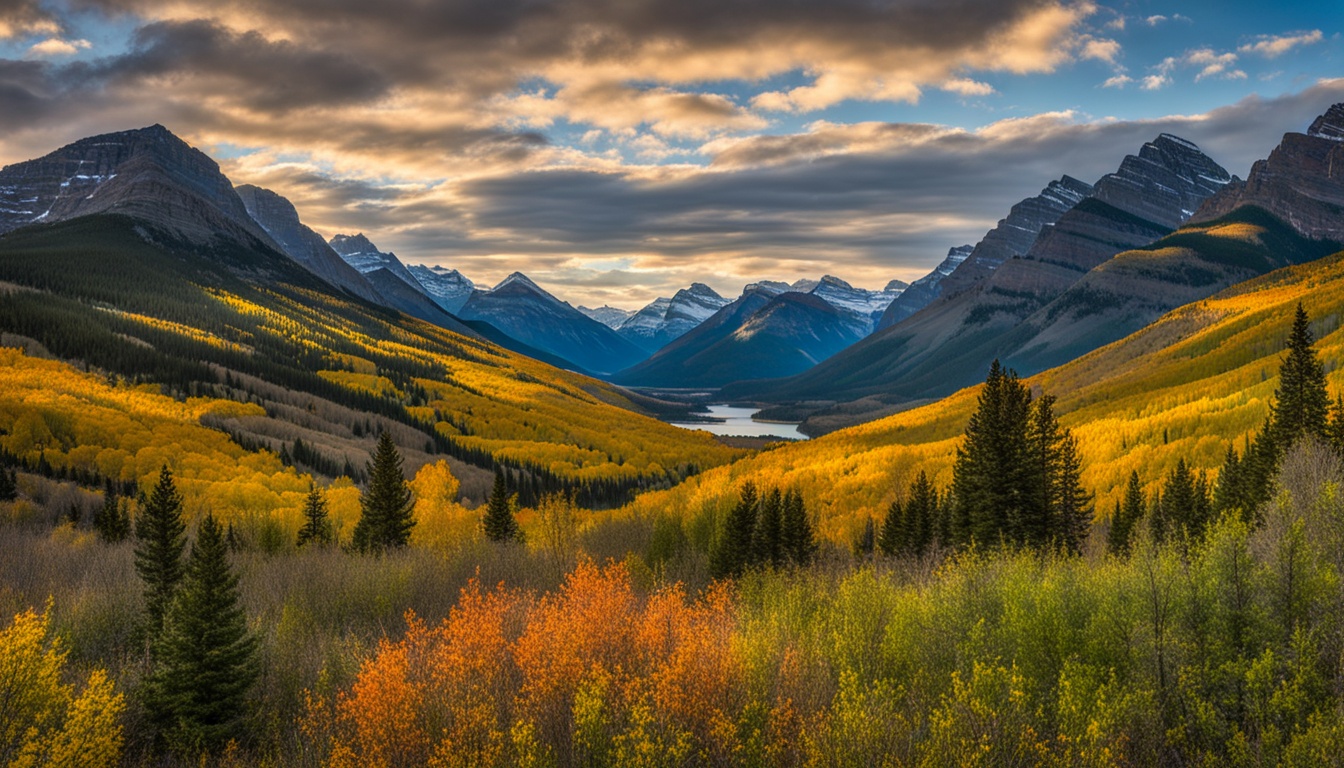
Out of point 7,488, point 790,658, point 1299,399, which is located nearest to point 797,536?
point 1299,399

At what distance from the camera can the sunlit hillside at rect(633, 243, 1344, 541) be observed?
91.6 metres

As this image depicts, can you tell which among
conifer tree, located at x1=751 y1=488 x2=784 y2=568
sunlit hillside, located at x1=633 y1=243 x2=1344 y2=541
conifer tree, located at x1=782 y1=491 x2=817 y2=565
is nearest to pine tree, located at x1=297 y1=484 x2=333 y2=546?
sunlit hillside, located at x1=633 y1=243 x2=1344 y2=541

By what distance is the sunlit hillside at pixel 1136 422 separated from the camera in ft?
300

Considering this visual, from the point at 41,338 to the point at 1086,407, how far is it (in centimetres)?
22810

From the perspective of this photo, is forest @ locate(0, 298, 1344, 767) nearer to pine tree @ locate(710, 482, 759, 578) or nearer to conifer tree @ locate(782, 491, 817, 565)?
pine tree @ locate(710, 482, 759, 578)

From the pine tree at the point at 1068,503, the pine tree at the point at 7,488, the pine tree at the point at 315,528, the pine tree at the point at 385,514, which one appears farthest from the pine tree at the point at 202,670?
the pine tree at the point at 7,488

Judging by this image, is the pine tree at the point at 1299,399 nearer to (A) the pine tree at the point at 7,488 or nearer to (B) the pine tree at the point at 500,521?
(B) the pine tree at the point at 500,521

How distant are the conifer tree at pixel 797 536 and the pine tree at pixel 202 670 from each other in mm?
40248

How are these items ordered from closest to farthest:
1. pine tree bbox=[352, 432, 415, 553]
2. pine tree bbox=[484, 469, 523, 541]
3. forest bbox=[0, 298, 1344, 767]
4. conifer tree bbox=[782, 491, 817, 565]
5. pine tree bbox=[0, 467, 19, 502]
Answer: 1. forest bbox=[0, 298, 1344, 767]
2. conifer tree bbox=[782, 491, 817, 565]
3. pine tree bbox=[352, 432, 415, 553]
4. pine tree bbox=[484, 469, 523, 541]
5. pine tree bbox=[0, 467, 19, 502]

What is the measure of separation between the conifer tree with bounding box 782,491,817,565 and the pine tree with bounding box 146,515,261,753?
40.2 m

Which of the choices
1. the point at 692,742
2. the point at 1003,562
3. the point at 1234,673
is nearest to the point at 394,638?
the point at 692,742

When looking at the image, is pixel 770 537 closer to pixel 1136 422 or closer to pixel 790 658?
pixel 790 658

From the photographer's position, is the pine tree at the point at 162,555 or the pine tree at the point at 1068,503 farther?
the pine tree at the point at 1068,503

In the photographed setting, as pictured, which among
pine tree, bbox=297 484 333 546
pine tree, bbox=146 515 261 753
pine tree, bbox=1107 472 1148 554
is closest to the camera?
pine tree, bbox=146 515 261 753
